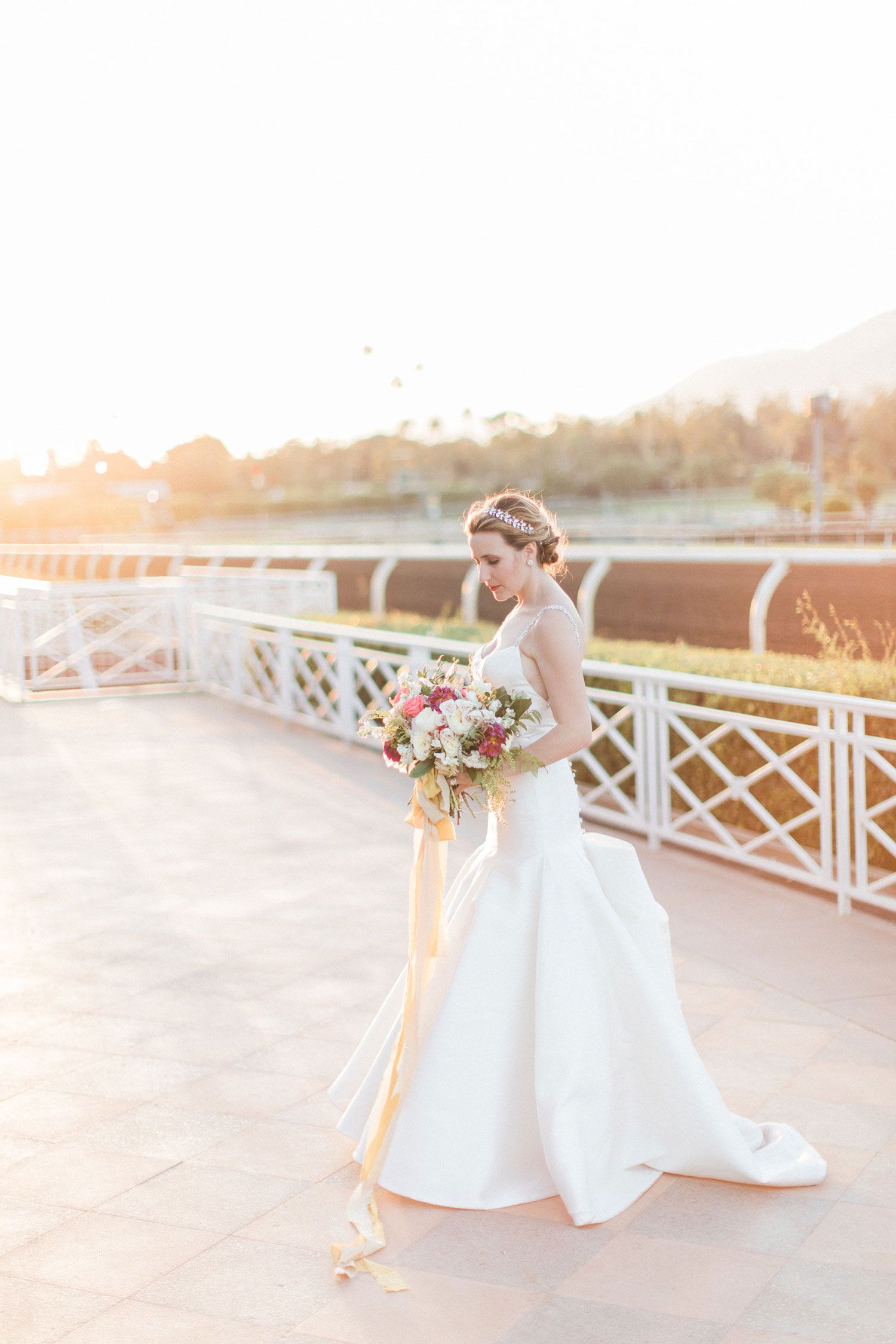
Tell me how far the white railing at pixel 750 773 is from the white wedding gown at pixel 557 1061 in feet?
7.69

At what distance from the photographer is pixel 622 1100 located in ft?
11.2

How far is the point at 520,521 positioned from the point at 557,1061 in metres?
1.40

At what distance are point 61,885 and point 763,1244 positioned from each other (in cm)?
453

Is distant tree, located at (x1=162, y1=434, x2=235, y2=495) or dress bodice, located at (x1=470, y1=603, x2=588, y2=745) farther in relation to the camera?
distant tree, located at (x1=162, y1=434, x2=235, y2=495)

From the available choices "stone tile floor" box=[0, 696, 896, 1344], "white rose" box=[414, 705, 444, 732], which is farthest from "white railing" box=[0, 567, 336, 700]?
"white rose" box=[414, 705, 444, 732]

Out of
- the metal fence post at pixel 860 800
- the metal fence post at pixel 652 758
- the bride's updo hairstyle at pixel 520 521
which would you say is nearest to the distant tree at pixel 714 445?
the metal fence post at pixel 652 758

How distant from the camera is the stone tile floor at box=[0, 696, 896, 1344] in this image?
2879mm

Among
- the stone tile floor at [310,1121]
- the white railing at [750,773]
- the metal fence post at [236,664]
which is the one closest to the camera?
the stone tile floor at [310,1121]

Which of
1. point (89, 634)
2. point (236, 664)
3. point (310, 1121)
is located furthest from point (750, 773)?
point (89, 634)

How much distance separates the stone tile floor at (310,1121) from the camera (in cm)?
288

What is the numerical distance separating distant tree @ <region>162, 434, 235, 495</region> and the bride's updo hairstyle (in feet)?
367

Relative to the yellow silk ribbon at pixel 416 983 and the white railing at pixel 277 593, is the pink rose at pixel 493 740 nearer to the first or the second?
the yellow silk ribbon at pixel 416 983

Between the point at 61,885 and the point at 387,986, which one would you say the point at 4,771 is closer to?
the point at 61,885

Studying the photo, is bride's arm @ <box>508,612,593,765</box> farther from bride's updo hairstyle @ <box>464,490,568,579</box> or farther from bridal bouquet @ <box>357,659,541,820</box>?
bride's updo hairstyle @ <box>464,490,568,579</box>
